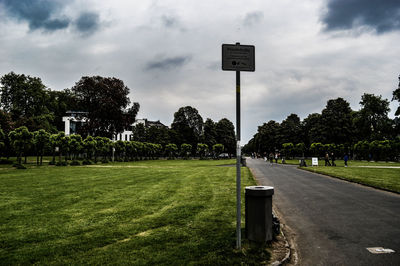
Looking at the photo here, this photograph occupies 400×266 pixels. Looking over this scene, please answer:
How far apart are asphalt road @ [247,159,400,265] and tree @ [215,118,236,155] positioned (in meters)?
85.8

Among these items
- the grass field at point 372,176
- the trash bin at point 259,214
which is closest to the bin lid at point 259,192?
the trash bin at point 259,214

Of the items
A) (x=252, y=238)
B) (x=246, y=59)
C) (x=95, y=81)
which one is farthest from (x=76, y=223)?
(x=95, y=81)

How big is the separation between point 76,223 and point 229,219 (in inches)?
165

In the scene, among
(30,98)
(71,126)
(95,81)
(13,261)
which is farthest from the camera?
(71,126)

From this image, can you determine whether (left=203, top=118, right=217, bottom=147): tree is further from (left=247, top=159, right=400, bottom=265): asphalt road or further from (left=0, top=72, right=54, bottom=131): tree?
(left=247, top=159, right=400, bottom=265): asphalt road

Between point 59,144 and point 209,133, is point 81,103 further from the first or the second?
point 209,133

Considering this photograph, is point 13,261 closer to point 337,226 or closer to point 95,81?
point 337,226

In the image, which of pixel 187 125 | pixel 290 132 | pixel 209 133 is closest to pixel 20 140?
pixel 187 125

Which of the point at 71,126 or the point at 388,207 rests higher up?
the point at 71,126

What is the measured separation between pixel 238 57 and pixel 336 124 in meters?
74.2

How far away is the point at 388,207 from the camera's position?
9727mm

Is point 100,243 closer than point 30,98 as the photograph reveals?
Yes

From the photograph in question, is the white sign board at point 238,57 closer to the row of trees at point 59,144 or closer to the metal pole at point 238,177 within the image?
the metal pole at point 238,177

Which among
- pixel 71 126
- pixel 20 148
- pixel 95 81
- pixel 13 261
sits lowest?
pixel 13 261
